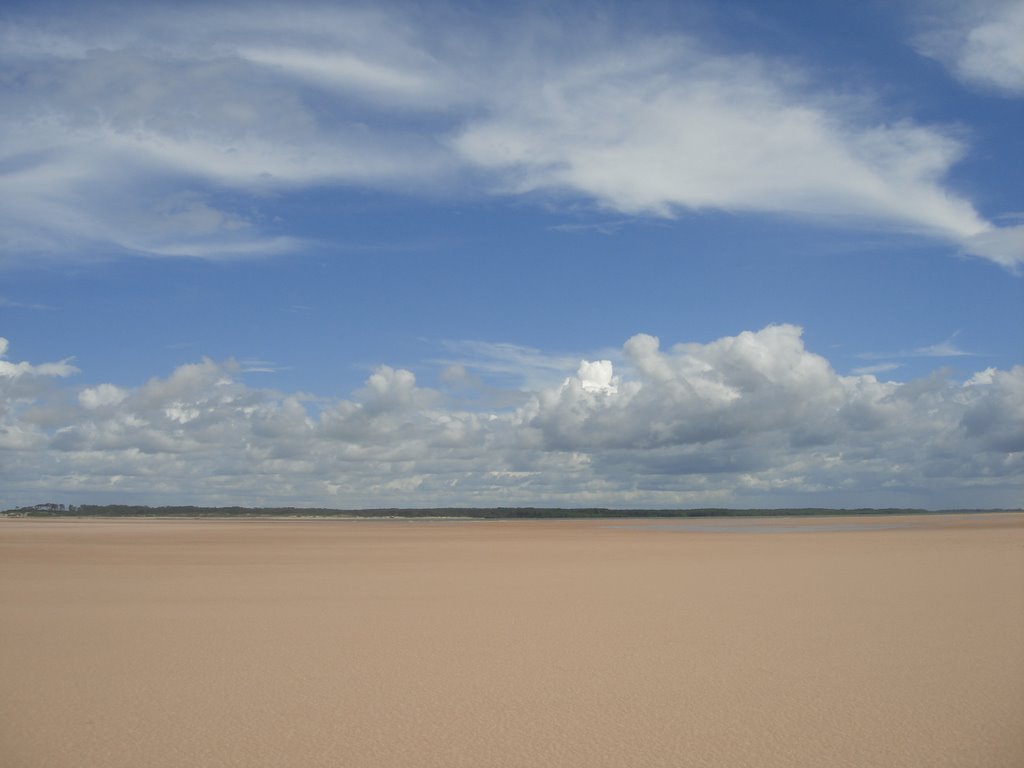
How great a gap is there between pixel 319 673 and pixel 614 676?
3968 millimetres

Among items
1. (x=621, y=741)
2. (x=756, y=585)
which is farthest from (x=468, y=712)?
(x=756, y=585)

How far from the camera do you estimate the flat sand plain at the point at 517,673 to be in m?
8.59

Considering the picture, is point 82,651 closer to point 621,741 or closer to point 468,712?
point 468,712

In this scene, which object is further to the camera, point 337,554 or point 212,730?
point 337,554

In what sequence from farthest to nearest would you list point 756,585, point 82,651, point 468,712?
point 756,585
point 82,651
point 468,712

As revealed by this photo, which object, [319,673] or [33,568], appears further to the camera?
[33,568]

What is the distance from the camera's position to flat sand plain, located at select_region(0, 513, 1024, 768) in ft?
28.2

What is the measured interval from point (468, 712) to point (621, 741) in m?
1.91

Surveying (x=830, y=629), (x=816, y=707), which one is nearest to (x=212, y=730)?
(x=816, y=707)

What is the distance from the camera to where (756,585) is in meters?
21.4

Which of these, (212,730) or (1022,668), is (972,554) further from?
(212,730)

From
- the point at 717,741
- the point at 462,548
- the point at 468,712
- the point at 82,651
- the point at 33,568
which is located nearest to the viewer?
the point at 717,741

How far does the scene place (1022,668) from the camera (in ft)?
38.4

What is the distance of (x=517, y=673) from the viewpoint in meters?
11.6
